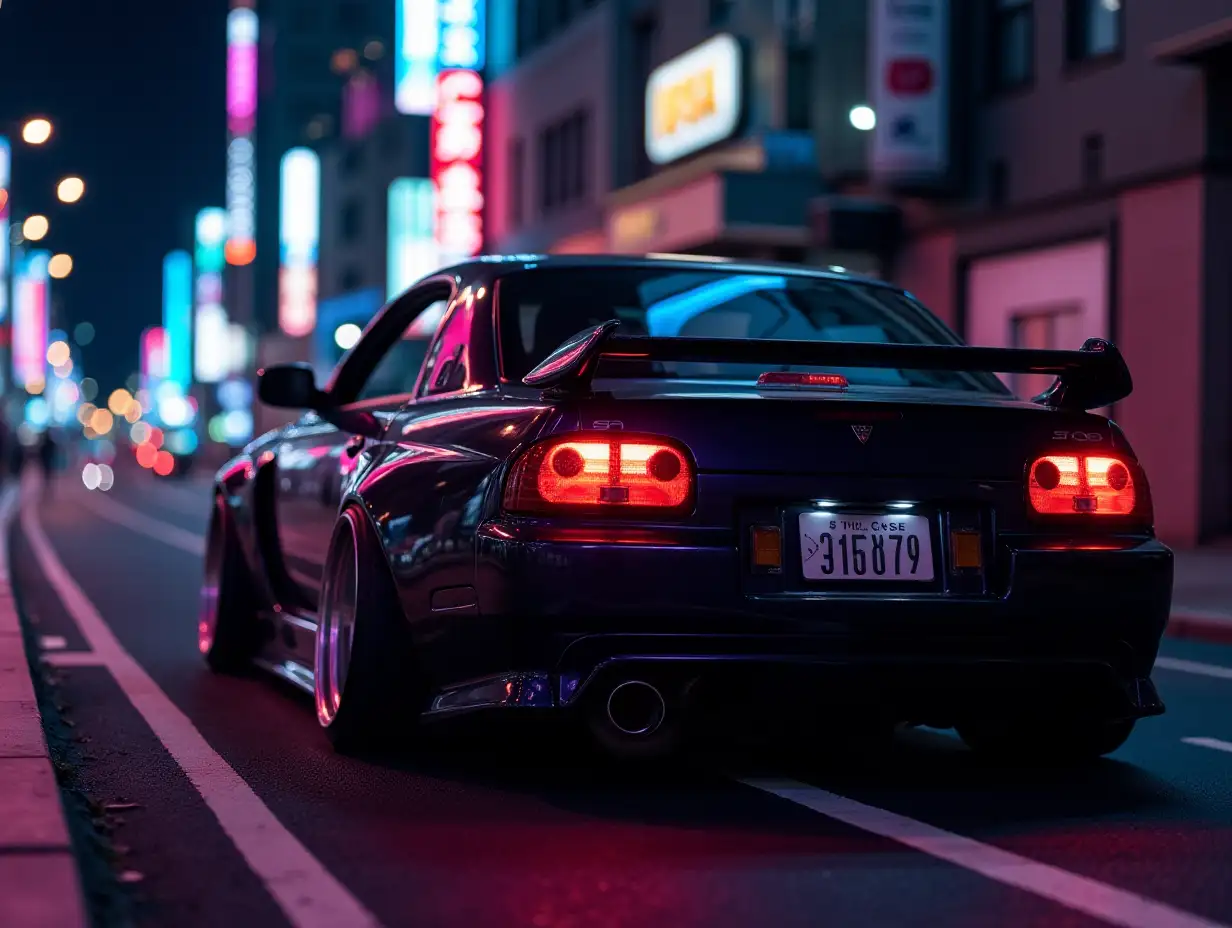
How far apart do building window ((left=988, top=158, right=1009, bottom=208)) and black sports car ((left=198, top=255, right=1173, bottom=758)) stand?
17565mm

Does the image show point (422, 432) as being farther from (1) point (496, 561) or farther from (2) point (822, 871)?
(2) point (822, 871)

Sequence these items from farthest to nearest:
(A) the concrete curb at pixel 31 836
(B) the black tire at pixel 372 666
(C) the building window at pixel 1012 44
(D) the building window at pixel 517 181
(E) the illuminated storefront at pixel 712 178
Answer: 1. (D) the building window at pixel 517 181
2. (E) the illuminated storefront at pixel 712 178
3. (C) the building window at pixel 1012 44
4. (B) the black tire at pixel 372 666
5. (A) the concrete curb at pixel 31 836

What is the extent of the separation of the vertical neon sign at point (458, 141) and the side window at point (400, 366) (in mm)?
33860

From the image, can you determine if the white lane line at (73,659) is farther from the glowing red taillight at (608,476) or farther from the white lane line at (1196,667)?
the white lane line at (1196,667)

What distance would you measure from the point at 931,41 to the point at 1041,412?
58.2ft

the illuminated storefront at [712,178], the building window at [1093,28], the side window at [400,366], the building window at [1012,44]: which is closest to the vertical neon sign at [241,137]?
the illuminated storefront at [712,178]

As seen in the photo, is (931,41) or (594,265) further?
(931,41)

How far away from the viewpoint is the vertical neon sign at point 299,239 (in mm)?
90938

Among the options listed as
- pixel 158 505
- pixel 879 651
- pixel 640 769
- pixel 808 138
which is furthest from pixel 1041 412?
pixel 158 505

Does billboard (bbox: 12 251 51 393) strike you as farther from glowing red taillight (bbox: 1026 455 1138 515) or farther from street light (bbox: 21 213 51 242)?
glowing red taillight (bbox: 1026 455 1138 515)

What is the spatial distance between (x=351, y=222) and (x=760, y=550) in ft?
268

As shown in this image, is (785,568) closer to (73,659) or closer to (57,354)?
(73,659)

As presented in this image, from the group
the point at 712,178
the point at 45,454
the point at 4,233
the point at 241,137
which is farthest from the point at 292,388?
the point at 241,137

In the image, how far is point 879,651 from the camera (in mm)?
5539
